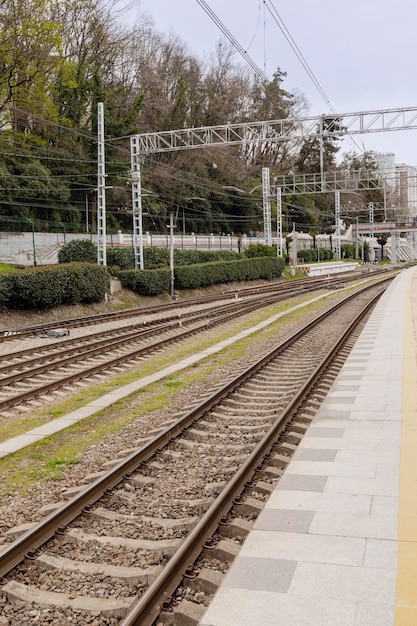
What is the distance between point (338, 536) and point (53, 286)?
73.3 feet

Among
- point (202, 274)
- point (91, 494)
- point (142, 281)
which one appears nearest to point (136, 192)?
point (142, 281)

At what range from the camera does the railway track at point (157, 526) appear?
4777 mm

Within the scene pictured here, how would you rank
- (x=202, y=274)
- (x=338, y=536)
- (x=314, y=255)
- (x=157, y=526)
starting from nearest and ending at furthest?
(x=338, y=536), (x=157, y=526), (x=202, y=274), (x=314, y=255)

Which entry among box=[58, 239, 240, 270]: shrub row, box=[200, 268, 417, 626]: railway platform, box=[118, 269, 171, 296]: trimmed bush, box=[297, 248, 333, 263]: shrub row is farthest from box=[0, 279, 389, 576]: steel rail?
box=[297, 248, 333, 263]: shrub row

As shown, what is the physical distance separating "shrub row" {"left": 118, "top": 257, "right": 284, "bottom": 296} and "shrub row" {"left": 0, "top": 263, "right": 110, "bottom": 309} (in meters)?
3.87

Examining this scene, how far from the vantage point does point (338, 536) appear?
5625 mm

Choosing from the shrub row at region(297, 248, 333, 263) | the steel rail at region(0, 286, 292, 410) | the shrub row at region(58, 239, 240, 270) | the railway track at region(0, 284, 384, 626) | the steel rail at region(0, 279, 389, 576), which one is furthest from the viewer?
the shrub row at region(297, 248, 333, 263)

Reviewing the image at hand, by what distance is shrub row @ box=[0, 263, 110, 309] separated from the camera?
80.4 feet

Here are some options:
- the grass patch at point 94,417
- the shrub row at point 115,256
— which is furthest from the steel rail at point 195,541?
the shrub row at point 115,256

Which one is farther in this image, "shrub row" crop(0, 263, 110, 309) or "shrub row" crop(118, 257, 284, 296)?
"shrub row" crop(118, 257, 284, 296)

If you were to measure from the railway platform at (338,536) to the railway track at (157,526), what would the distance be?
260 mm

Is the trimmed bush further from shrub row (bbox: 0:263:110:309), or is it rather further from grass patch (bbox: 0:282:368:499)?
grass patch (bbox: 0:282:368:499)

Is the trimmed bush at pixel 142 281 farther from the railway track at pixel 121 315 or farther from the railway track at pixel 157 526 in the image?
the railway track at pixel 157 526

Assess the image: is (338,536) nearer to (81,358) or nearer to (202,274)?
(81,358)
